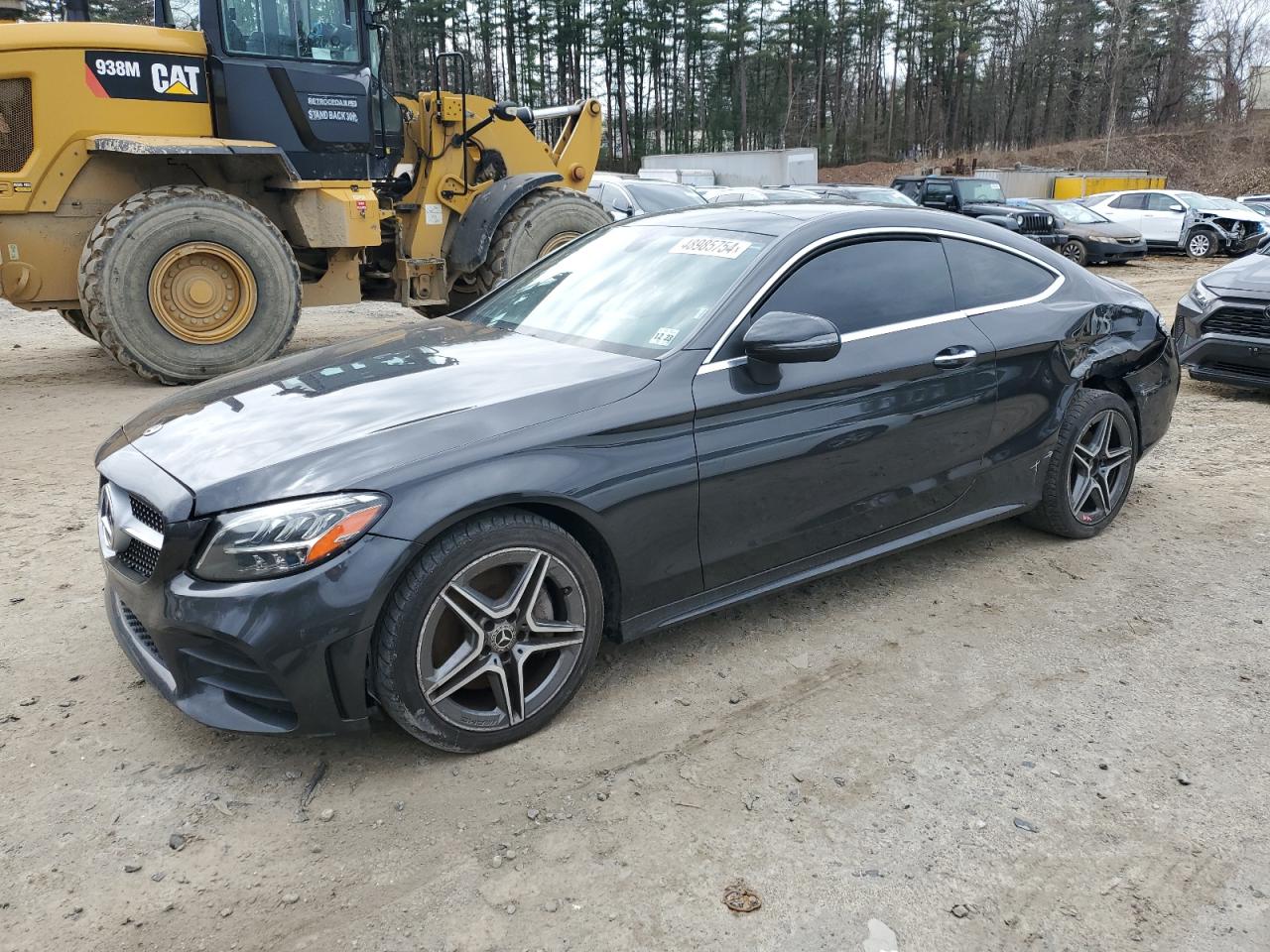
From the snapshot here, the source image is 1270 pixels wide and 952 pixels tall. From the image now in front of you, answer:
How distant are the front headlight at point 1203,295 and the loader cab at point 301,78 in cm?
690

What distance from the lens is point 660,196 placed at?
16.0 metres

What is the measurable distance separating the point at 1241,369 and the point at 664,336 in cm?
608

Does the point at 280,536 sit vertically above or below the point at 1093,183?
below

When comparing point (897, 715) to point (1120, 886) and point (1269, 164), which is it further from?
point (1269, 164)

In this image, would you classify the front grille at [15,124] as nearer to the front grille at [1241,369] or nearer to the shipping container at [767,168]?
the front grille at [1241,369]

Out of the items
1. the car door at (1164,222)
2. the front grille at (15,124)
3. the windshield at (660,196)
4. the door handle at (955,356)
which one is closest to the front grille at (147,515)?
the door handle at (955,356)

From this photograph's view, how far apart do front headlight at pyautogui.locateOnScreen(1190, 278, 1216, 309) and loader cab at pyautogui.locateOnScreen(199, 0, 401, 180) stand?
6.90 meters

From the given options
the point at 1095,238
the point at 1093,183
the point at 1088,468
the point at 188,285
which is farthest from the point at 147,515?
the point at 1093,183

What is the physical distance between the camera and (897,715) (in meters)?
3.23

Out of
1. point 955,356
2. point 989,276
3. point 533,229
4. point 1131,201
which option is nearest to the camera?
point 955,356

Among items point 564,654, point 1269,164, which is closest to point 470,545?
point 564,654

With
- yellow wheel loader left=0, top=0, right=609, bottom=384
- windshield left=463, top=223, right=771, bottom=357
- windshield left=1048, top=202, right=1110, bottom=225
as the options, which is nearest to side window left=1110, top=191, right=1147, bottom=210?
windshield left=1048, top=202, right=1110, bottom=225

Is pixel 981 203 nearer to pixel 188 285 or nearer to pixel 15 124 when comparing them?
pixel 188 285

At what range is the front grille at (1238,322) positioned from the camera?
24.1 ft
